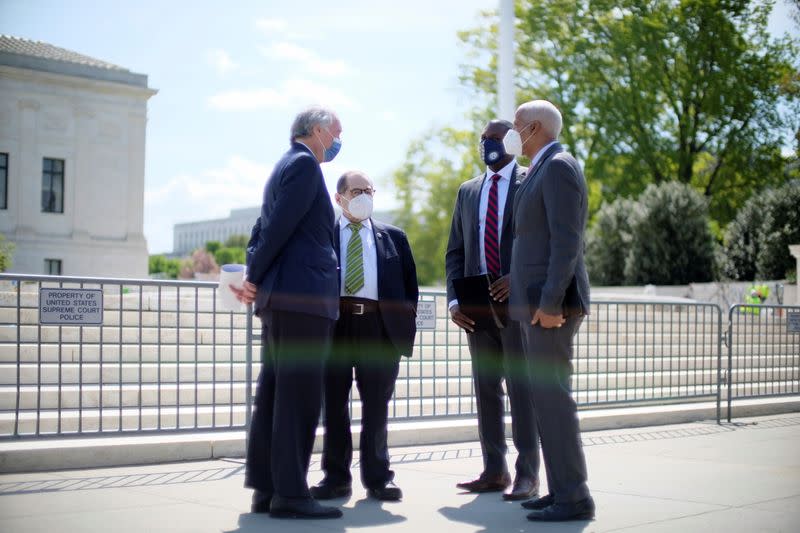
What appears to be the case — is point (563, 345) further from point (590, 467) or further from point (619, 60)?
point (619, 60)

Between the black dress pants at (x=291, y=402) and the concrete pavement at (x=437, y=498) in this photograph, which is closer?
the concrete pavement at (x=437, y=498)

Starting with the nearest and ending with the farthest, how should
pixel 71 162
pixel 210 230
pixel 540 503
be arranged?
pixel 540 503, pixel 71 162, pixel 210 230

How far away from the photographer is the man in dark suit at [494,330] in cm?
592

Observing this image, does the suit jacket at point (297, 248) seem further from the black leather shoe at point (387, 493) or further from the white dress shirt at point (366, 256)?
the black leather shoe at point (387, 493)

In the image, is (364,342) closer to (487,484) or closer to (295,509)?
(487,484)

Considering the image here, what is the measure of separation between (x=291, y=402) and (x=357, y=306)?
3.58ft

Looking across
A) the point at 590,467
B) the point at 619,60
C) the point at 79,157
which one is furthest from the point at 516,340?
the point at 79,157

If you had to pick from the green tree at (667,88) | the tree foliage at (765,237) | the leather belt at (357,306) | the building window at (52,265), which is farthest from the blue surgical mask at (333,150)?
the building window at (52,265)

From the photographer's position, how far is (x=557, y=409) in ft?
16.7

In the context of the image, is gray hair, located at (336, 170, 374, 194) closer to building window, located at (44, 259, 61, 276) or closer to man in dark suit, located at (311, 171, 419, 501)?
man in dark suit, located at (311, 171, 419, 501)

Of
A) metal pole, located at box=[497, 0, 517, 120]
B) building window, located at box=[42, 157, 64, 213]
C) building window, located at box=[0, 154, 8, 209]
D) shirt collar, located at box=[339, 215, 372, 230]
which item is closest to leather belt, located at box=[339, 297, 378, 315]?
shirt collar, located at box=[339, 215, 372, 230]

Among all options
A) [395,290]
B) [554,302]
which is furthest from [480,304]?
[554,302]

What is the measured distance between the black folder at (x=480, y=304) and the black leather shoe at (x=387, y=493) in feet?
3.82

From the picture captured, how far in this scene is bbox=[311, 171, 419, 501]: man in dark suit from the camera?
19.4ft
